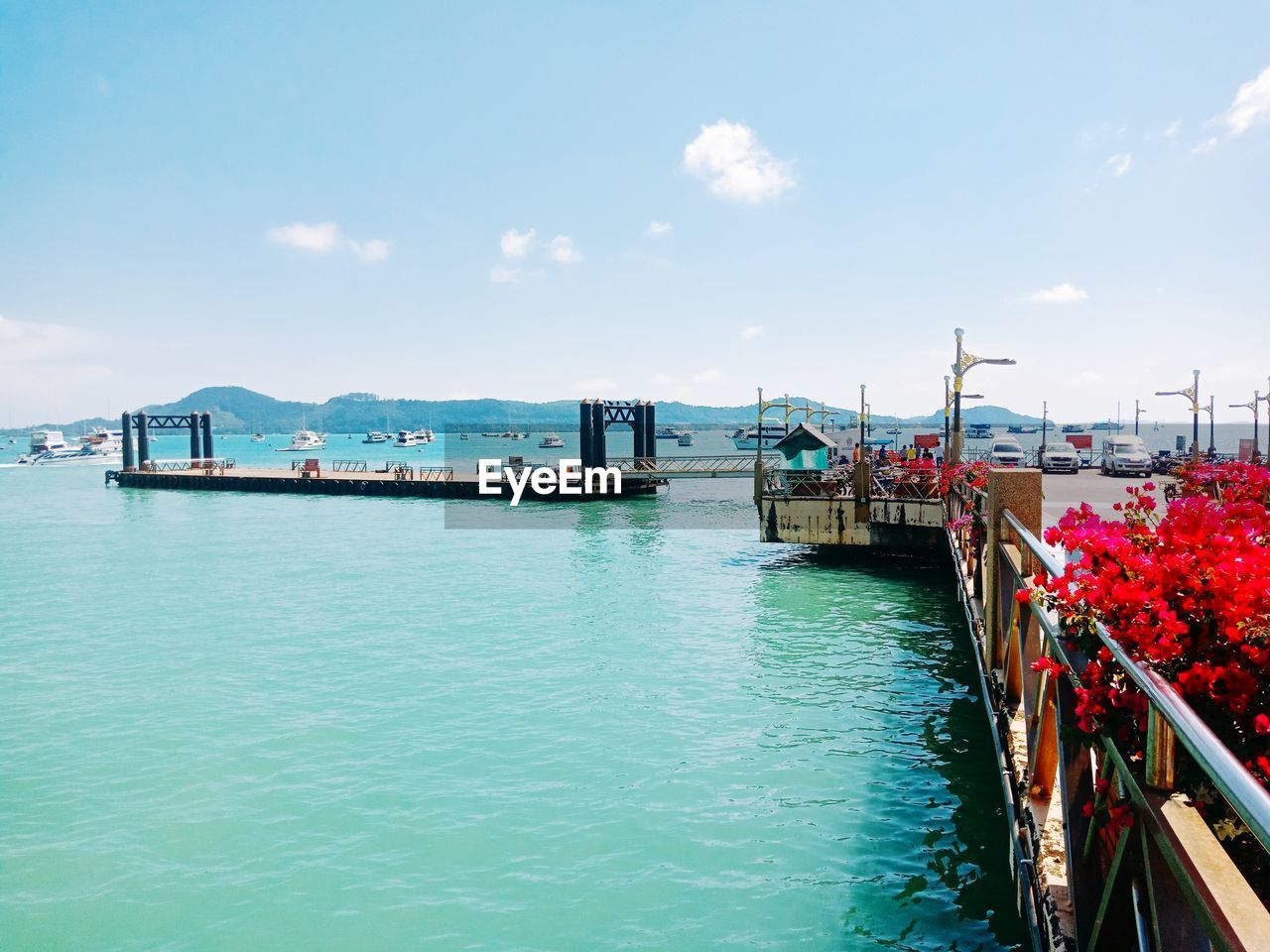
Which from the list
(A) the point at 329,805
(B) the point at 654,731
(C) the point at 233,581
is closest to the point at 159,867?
(A) the point at 329,805

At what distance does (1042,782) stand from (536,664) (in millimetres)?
11885

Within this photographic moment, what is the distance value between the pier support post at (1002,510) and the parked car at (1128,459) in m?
35.6

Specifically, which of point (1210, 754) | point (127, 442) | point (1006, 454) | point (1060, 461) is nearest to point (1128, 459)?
point (1060, 461)

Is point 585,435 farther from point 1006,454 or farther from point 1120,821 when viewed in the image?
point 1120,821

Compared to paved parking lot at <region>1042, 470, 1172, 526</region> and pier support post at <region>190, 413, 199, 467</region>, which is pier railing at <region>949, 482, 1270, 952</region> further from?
pier support post at <region>190, 413, 199, 467</region>

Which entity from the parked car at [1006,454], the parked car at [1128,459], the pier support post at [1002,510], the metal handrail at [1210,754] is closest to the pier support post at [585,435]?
the parked car at [1006,454]

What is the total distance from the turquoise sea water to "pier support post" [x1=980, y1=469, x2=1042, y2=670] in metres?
2.44

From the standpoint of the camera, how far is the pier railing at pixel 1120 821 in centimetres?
236

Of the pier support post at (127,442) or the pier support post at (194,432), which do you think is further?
the pier support post at (194,432)

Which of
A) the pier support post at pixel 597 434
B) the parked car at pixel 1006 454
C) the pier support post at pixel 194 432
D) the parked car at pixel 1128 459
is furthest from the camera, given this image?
the pier support post at pixel 194 432

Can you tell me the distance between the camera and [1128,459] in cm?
3928

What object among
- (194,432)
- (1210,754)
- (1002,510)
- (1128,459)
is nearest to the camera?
A: (1210,754)

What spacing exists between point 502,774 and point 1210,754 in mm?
10025

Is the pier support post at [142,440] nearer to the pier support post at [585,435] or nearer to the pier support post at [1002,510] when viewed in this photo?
the pier support post at [585,435]
